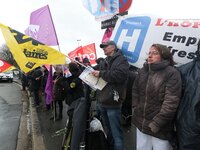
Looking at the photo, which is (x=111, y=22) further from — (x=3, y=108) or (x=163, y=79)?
(x=3, y=108)

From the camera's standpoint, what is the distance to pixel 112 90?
4051mm

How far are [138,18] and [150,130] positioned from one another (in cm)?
152

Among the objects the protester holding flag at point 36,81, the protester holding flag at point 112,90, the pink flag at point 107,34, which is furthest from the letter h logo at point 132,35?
the protester holding flag at point 36,81

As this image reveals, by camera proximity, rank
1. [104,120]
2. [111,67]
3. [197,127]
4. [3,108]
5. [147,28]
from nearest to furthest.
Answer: [197,127], [147,28], [111,67], [104,120], [3,108]

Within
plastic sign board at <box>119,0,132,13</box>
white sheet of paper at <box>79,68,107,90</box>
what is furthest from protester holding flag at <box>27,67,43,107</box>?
white sheet of paper at <box>79,68,107,90</box>

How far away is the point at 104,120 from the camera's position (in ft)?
14.2

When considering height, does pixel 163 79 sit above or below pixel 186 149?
above

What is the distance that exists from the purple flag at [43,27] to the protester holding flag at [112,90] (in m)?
2.33

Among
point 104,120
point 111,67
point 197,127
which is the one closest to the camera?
point 197,127

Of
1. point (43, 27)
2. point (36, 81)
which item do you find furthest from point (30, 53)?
point (36, 81)

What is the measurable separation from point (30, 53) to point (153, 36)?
1879mm

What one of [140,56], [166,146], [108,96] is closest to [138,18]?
[140,56]

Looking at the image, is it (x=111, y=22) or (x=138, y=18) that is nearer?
(x=138, y=18)

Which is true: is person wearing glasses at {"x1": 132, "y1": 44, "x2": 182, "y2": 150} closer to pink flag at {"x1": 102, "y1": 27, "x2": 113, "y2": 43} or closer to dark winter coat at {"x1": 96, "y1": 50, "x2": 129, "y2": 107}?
dark winter coat at {"x1": 96, "y1": 50, "x2": 129, "y2": 107}
